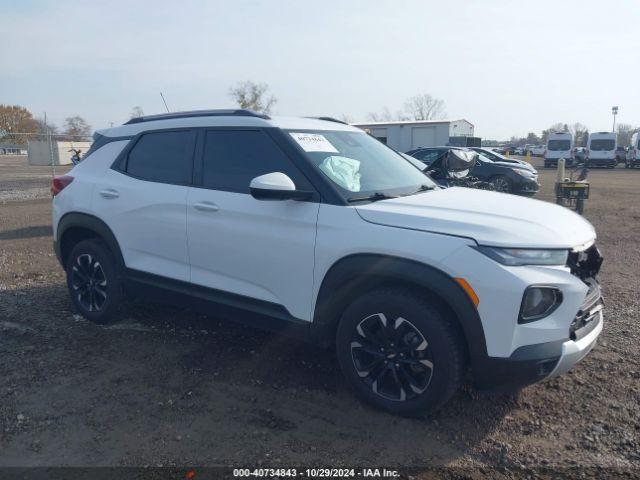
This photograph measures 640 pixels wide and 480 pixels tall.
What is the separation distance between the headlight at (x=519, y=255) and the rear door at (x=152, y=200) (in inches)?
91.5

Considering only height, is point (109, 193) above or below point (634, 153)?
above

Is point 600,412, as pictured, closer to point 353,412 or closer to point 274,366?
point 353,412

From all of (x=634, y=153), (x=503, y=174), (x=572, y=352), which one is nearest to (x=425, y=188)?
(x=572, y=352)

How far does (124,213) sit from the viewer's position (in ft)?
14.6

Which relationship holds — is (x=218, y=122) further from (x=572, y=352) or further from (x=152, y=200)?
(x=572, y=352)

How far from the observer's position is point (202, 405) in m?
3.46

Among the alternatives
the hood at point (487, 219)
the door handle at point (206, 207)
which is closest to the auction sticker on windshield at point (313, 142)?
the hood at point (487, 219)

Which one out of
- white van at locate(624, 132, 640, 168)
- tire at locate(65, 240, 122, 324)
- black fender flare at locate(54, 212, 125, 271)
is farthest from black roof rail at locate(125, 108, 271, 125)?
white van at locate(624, 132, 640, 168)

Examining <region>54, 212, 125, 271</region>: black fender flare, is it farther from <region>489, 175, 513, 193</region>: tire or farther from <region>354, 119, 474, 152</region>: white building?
<region>354, 119, 474, 152</region>: white building

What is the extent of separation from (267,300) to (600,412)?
7.58 ft

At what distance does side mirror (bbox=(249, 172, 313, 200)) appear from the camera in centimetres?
329

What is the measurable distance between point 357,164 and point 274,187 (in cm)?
91

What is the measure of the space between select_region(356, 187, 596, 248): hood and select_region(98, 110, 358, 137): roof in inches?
41.2

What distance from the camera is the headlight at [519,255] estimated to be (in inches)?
112
